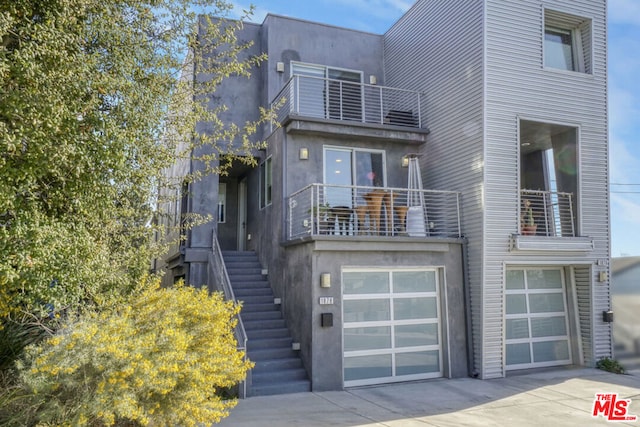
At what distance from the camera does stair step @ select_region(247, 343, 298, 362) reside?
888 cm

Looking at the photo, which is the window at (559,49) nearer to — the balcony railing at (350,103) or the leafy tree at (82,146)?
the balcony railing at (350,103)

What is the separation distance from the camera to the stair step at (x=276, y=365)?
8.57m

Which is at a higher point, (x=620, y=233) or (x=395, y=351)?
(x=620, y=233)

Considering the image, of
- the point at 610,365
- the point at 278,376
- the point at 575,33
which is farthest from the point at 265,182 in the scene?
the point at 610,365

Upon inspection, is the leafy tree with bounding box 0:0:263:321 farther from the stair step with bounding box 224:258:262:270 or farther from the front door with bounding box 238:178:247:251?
the front door with bounding box 238:178:247:251

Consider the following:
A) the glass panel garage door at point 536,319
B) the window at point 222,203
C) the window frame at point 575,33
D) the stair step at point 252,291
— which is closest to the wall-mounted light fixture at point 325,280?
the stair step at point 252,291

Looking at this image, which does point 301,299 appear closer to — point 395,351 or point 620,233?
point 395,351

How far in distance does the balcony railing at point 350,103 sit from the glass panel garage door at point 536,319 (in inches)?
186

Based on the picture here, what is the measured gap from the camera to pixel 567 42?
36.5 feet

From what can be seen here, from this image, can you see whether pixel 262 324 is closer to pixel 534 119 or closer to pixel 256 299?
pixel 256 299

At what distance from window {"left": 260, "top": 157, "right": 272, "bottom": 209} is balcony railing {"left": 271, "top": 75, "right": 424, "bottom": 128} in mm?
1376

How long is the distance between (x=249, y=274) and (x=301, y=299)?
9.68ft

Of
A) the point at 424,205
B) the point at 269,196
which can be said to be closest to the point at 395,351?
the point at 424,205

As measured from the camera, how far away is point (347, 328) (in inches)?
348
